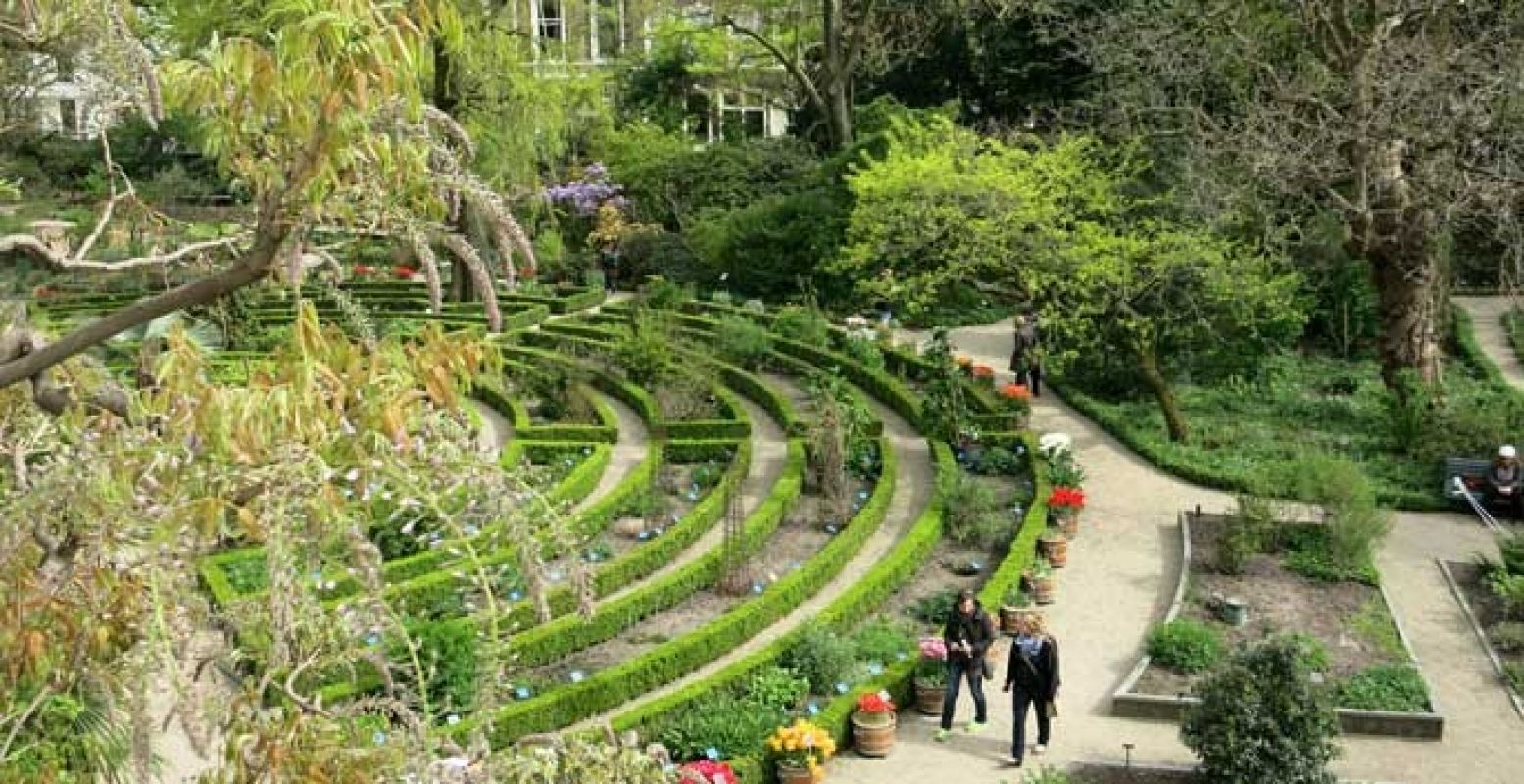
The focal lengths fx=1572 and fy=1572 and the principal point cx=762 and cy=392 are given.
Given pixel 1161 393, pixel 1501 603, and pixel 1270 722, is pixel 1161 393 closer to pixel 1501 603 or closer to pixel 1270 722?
pixel 1501 603

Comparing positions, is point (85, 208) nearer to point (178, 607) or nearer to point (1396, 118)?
point (1396, 118)

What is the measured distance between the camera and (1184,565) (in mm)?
15703

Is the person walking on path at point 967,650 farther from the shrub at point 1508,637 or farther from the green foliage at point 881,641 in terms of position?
the shrub at point 1508,637

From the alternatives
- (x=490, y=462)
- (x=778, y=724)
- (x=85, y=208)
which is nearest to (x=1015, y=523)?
(x=778, y=724)

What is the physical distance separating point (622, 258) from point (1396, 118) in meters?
17.7

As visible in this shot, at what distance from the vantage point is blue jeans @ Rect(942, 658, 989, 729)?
39.7 feet

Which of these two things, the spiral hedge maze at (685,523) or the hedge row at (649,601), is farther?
the hedge row at (649,601)

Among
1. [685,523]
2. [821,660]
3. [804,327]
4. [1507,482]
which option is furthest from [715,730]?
[804,327]

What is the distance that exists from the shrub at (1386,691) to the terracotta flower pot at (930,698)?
307cm

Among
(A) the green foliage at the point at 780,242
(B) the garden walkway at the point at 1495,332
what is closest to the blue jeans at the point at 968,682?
(B) the garden walkway at the point at 1495,332

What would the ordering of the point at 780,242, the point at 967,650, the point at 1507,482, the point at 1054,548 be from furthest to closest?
the point at 780,242 → the point at 1507,482 → the point at 1054,548 → the point at 967,650

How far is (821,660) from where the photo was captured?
12664 mm

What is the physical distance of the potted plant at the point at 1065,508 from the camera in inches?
663

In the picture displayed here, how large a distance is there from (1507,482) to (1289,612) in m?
4.51
